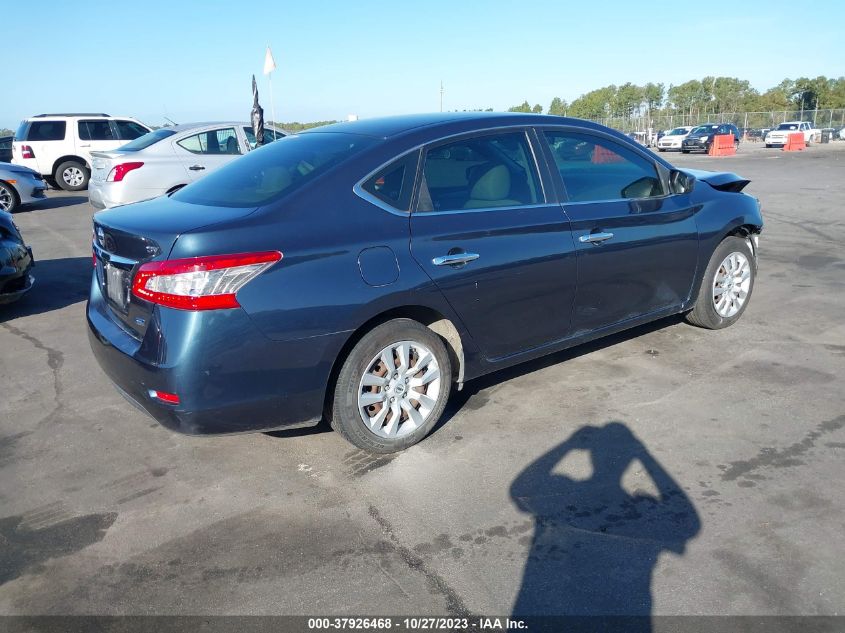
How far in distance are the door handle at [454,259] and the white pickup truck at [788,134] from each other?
4279cm

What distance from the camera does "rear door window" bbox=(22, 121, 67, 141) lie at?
17.8m

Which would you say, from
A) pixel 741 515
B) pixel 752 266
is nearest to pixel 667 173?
pixel 752 266

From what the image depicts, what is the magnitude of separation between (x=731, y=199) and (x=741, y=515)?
3.12 m

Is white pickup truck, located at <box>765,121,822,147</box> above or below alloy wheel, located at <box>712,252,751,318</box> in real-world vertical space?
above

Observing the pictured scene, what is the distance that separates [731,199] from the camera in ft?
17.8

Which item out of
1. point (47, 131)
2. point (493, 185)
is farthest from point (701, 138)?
point (493, 185)

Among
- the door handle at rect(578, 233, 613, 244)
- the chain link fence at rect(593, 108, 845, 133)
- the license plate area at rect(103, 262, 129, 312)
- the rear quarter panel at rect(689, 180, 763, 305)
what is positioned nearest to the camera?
the license plate area at rect(103, 262, 129, 312)

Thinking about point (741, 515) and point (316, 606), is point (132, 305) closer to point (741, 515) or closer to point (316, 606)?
point (316, 606)

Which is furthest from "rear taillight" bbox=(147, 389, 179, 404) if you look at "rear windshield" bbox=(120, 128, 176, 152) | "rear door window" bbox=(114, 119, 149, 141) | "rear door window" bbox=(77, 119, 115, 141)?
"rear door window" bbox=(77, 119, 115, 141)

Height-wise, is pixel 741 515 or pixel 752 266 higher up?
pixel 752 266

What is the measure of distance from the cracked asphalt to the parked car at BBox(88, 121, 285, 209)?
5743 mm

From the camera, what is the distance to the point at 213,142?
11.3 meters

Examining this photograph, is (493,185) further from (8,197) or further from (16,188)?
(8,197)

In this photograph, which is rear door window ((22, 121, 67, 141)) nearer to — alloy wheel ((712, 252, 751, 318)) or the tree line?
alloy wheel ((712, 252, 751, 318))
